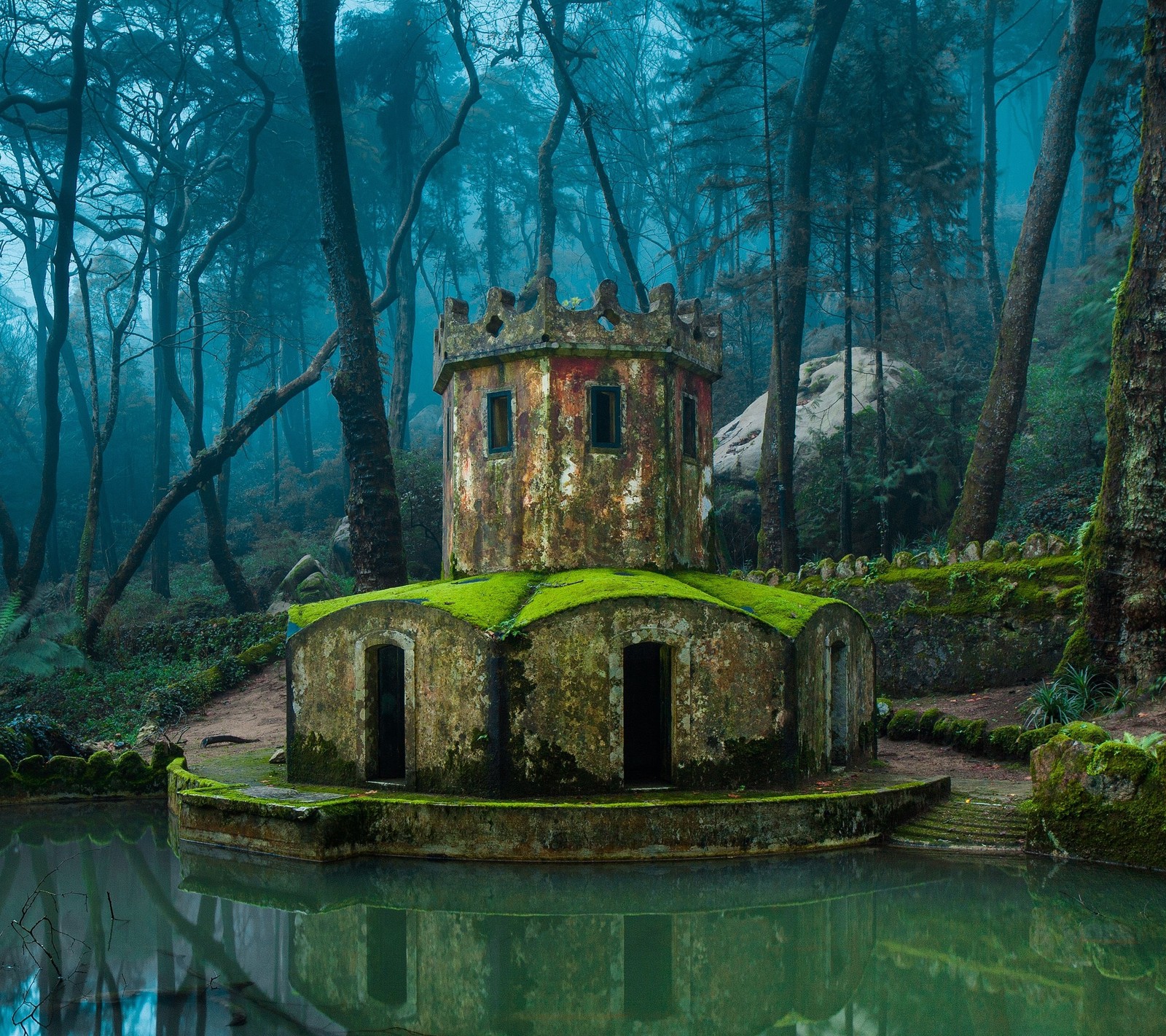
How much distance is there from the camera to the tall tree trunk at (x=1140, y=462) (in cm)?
1443

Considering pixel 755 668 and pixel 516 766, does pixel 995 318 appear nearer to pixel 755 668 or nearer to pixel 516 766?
pixel 755 668

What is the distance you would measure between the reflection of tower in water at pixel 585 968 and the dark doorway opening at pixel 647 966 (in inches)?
0.5

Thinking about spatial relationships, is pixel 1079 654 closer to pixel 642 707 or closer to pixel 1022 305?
pixel 642 707

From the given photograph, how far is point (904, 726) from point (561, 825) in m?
8.34

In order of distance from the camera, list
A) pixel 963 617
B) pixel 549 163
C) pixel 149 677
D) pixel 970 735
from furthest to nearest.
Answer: pixel 549 163, pixel 149 677, pixel 963 617, pixel 970 735

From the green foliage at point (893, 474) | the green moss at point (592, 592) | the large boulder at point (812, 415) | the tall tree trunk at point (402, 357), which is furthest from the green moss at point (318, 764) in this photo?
the tall tree trunk at point (402, 357)

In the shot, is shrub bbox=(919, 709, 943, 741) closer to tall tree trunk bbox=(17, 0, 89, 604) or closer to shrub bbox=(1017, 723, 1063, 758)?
shrub bbox=(1017, 723, 1063, 758)

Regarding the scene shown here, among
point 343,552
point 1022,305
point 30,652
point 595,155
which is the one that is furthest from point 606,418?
point 343,552

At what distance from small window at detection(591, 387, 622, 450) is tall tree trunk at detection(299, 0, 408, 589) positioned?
18.0 feet

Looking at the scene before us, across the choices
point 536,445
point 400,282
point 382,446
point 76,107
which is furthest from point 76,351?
point 536,445

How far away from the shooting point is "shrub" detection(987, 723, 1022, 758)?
15.0 meters

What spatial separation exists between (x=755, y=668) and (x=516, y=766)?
312 centimetres

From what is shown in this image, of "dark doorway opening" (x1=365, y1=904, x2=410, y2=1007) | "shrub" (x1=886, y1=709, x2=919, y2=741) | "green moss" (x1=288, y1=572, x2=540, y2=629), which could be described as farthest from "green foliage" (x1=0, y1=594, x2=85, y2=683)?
"shrub" (x1=886, y1=709, x2=919, y2=741)

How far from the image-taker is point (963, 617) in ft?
60.5
